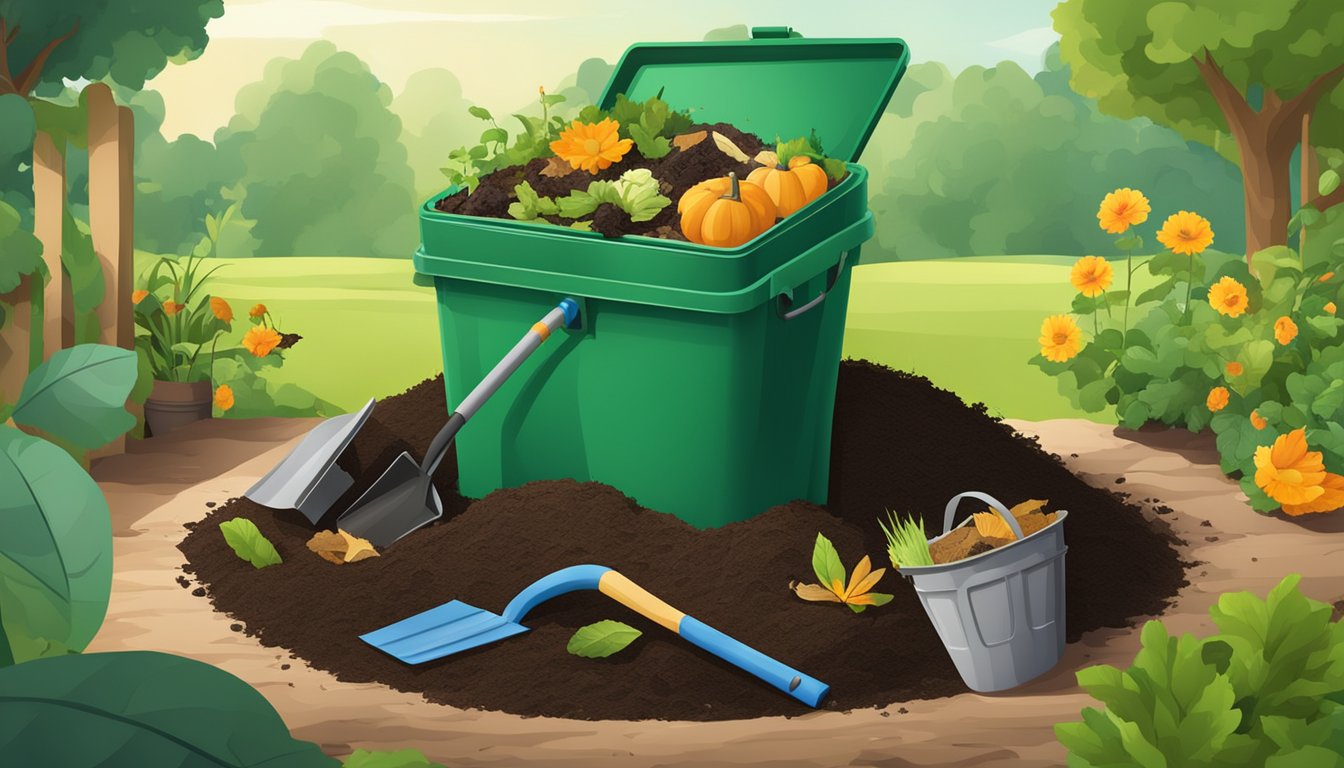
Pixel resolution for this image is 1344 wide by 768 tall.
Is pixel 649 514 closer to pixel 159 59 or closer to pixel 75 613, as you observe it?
pixel 75 613

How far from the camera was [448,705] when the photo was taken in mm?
3000

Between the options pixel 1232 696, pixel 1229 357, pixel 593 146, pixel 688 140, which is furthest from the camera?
pixel 1229 357

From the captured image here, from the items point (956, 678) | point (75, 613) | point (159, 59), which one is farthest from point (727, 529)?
point (159, 59)

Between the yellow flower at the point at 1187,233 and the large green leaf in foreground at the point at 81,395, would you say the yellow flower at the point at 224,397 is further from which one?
the large green leaf in foreground at the point at 81,395

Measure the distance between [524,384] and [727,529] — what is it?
73 centimetres

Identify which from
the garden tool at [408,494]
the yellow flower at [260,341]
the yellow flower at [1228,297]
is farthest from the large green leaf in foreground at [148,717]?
the yellow flower at [260,341]

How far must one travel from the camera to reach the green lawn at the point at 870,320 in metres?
6.71

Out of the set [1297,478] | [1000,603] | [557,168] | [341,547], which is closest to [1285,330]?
[1297,478]

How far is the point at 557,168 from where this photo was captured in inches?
157

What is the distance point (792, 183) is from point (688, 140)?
41 cm

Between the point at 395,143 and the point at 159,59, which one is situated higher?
the point at 159,59

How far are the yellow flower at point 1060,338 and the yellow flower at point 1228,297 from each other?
55cm

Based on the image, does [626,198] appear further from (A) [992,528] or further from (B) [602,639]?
(A) [992,528]

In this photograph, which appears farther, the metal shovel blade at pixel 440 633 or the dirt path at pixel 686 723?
the metal shovel blade at pixel 440 633
